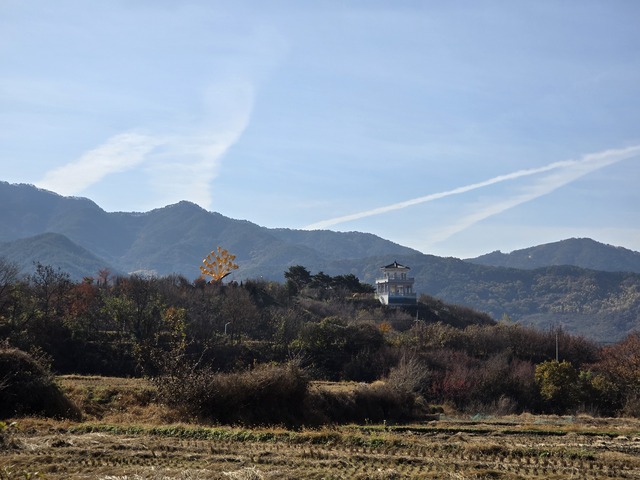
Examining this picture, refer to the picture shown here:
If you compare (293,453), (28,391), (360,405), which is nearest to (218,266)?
(360,405)

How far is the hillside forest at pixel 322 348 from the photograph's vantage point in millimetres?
43094

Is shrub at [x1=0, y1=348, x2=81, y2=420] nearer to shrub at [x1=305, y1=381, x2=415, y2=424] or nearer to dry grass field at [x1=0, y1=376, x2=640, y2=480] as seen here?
dry grass field at [x1=0, y1=376, x2=640, y2=480]

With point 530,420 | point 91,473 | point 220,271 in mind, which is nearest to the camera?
point 91,473

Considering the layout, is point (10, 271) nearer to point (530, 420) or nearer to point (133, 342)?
point (133, 342)

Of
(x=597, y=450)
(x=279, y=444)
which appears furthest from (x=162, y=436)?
(x=597, y=450)

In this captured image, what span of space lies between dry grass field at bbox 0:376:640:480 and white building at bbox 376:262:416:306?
61.2 m

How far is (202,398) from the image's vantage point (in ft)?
86.9

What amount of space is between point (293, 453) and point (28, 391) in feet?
34.6

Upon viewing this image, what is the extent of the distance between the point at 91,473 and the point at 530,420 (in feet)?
75.3

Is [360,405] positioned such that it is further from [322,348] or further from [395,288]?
[395,288]

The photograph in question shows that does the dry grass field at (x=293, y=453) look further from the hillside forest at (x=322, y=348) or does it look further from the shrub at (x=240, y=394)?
the hillside forest at (x=322, y=348)

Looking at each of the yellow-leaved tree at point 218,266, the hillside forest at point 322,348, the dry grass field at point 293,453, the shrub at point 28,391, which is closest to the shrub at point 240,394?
the dry grass field at point 293,453

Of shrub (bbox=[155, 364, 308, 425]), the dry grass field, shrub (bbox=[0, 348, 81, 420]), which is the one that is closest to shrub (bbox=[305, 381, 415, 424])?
shrub (bbox=[155, 364, 308, 425])

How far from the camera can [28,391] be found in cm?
2412
